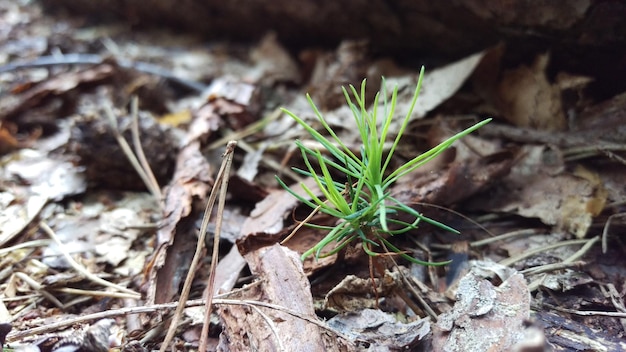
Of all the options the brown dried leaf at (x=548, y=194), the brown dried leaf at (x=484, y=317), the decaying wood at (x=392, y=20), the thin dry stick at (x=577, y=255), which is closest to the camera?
the brown dried leaf at (x=484, y=317)

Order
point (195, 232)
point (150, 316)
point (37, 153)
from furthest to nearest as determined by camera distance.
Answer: point (37, 153), point (195, 232), point (150, 316)

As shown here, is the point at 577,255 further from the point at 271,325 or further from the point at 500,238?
the point at 271,325

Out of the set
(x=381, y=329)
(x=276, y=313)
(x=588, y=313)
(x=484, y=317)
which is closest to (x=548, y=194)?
(x=588, y=313)

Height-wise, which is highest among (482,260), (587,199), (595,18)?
(595,18)

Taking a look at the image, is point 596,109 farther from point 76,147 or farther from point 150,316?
point 76,147

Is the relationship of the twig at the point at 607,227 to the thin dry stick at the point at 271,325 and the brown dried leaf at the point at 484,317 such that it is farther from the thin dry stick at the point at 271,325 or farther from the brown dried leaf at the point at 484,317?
the thin dry stick at the point at 271,325

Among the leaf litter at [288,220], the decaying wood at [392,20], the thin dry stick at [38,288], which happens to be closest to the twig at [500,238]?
the leaf litter at [288,220]

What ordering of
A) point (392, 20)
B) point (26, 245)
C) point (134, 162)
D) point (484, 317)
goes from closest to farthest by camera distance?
point (484, 317) → point (26, 245) → point (134, 162) → point (392, 20)

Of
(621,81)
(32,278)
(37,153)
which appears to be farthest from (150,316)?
(621,81)
